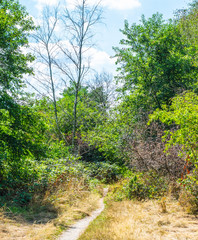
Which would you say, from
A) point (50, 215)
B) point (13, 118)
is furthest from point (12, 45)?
point (50, 215)

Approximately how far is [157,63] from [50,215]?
491 inches

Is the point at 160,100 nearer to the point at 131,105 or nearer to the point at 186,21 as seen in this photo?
the point at 131,105

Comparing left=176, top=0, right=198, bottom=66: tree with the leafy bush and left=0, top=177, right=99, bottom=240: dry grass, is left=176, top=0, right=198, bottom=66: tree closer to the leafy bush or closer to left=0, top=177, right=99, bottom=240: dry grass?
the leafy bush

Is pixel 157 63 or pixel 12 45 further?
pixel 157 63

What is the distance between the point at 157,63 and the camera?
1650 cm

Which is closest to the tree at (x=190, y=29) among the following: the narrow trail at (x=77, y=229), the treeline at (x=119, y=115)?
the treeline at (x=119, y=115)

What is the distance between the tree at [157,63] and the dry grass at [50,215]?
8773 millimetres

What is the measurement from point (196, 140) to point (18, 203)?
6.28m

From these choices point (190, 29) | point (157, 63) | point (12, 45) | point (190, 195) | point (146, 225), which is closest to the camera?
point (146, 225)

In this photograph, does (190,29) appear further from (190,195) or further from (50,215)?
(50,215)

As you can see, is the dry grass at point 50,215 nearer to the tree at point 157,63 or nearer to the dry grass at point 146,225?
the dry grass at point 146,225

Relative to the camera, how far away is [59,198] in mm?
9320

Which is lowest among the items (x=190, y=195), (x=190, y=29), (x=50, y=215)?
(x=50, y=215)

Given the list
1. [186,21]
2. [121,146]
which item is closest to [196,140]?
[121,146]
